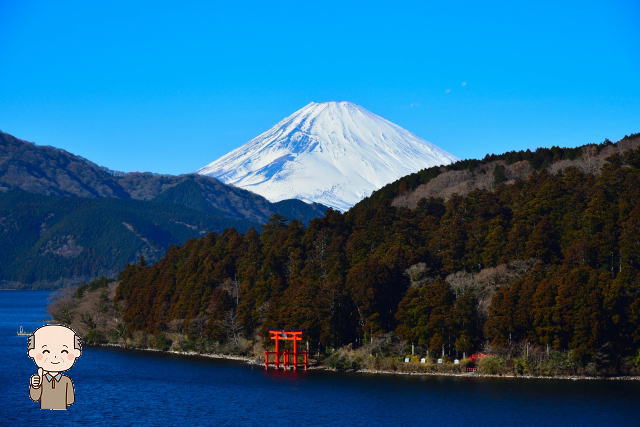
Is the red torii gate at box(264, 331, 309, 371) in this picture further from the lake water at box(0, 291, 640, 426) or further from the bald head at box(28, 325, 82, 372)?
the bald head at box(28, 325, 82, 372)

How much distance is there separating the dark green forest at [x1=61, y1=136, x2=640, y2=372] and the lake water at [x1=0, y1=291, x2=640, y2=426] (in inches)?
115

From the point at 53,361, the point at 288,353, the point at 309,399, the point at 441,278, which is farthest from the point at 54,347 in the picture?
the point at 441,278

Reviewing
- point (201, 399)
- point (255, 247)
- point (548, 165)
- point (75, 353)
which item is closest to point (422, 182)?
point (548, 165)

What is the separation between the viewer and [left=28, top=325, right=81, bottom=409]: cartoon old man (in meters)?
9.53

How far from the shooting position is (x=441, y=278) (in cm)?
4809

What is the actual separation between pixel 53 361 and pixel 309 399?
2686cm

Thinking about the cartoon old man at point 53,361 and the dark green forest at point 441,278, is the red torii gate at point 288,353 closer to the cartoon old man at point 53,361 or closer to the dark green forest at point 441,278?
the dark green forest at point 441,278

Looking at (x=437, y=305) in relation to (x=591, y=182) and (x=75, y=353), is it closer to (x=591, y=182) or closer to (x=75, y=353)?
(x=591, y=182)

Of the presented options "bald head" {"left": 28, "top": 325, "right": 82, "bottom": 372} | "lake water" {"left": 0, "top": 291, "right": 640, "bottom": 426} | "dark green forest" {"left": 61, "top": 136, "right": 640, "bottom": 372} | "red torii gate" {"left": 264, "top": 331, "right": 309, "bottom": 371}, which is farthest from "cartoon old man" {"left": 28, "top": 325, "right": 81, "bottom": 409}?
"red torii gate" {"left": 264, "top": 331, "right": 309, "bottom": 371}

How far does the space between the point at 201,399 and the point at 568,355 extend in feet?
54.5

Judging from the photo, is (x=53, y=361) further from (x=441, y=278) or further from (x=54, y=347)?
(x=441, y=278)

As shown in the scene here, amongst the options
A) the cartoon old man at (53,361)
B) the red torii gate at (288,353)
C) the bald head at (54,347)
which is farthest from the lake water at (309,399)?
the bald head at (54,347)

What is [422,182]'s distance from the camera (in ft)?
239

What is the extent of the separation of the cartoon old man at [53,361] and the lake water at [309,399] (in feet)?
67.1
